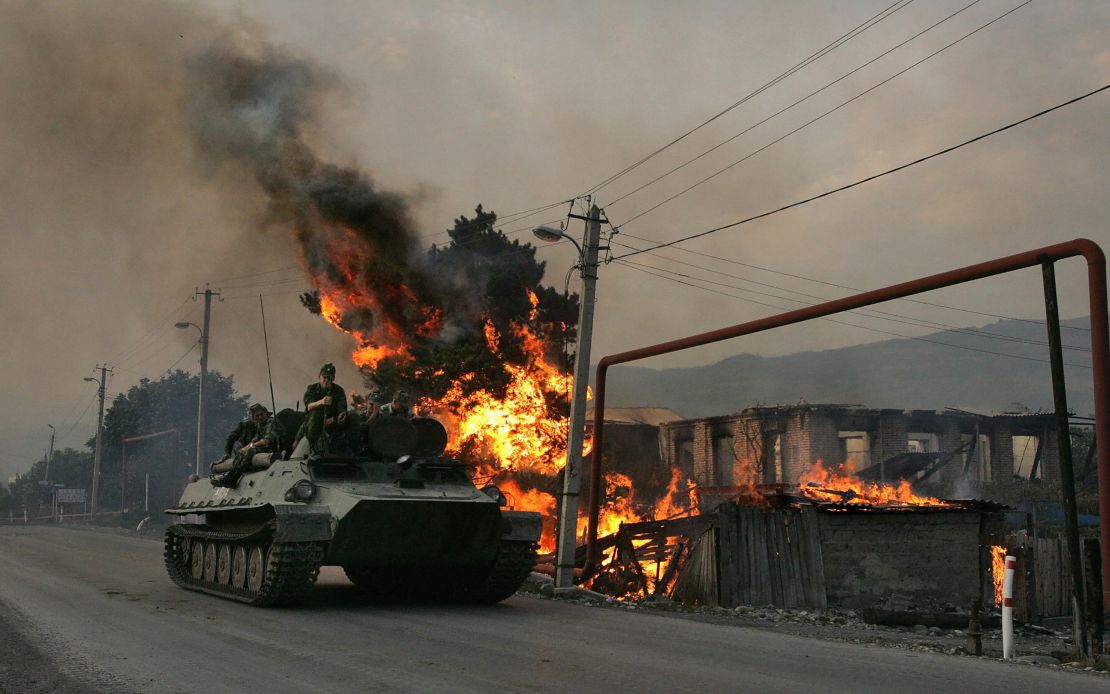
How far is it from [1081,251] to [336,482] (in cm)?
946

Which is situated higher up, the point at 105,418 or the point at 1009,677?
the point at 105,418

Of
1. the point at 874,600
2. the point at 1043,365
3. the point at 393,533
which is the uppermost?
the point at 1043,365

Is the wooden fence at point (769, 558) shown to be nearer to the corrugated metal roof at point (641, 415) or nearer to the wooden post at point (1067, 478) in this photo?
the wooden post at point (1067, 478)

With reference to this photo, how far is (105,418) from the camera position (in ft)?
221

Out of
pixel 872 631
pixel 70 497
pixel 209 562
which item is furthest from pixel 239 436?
pixel 70 497

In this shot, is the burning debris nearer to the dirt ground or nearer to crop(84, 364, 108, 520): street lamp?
the dirt ground

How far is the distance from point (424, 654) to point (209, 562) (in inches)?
299

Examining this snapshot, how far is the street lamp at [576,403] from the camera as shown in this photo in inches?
659

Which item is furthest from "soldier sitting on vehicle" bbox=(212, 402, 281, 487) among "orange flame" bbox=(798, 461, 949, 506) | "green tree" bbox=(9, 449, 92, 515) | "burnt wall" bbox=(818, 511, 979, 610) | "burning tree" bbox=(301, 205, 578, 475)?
"green tree" bbox=(9, 449, 92, 515)

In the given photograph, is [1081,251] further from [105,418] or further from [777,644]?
[105,418]

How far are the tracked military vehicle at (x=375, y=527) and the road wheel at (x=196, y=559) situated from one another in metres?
0.09

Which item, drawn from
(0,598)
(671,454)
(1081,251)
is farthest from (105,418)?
(1081,251)

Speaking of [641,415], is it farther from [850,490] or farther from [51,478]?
[51,478]

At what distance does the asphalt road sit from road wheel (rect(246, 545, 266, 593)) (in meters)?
0.33
